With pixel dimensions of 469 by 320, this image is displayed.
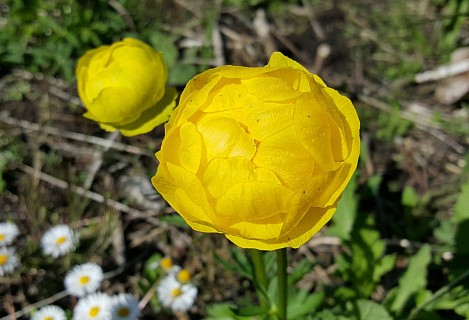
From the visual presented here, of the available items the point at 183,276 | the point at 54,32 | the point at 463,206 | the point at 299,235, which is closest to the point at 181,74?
the point at 54,32

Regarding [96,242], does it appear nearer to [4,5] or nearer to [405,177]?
[405,177]

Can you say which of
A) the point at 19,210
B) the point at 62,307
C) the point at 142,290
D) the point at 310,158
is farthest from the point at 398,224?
the point at 19,210

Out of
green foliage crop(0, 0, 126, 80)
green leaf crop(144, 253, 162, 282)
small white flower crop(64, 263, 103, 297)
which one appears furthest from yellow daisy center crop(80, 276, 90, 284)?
green foliage crop(0, 0, 126, 80)

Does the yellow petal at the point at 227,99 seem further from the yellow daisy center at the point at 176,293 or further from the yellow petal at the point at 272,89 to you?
the yellow daisy center at the point at 176,293

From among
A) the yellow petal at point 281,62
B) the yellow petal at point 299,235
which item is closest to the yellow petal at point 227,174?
the yellow petal at point 299,235

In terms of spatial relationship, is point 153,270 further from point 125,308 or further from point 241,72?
point 241,72

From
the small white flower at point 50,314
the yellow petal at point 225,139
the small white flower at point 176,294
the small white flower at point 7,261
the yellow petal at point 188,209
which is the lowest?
the small white flower at point 50,314
